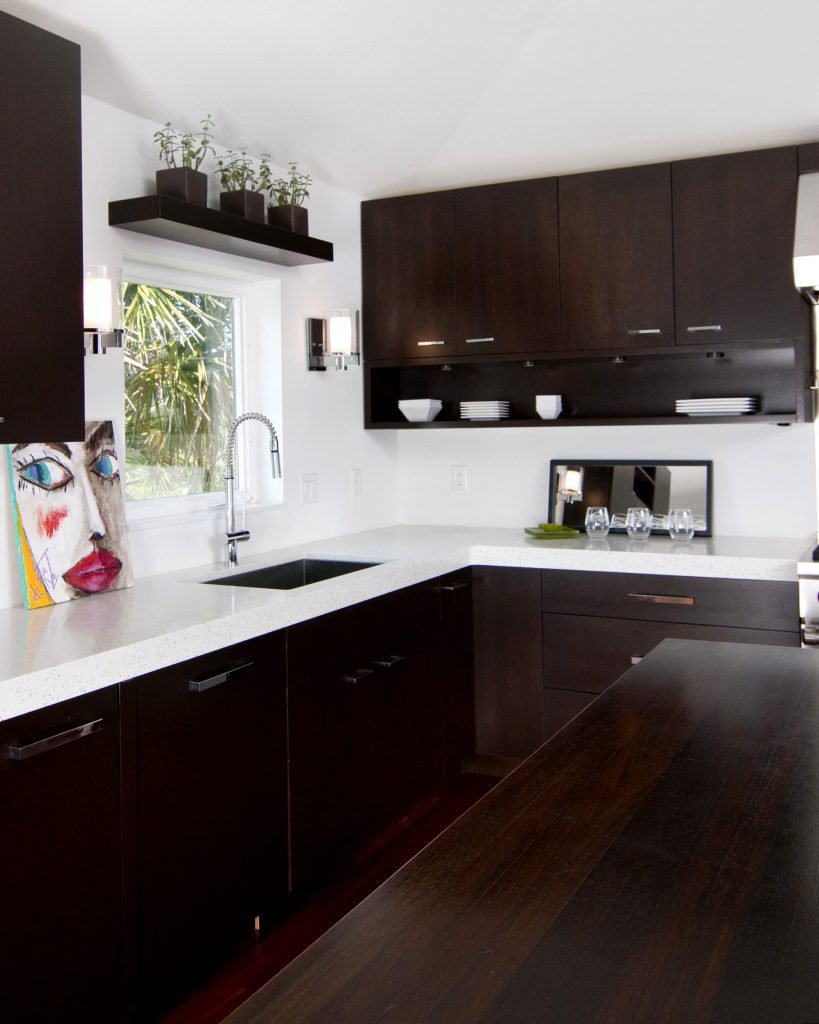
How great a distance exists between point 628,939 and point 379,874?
224 cm

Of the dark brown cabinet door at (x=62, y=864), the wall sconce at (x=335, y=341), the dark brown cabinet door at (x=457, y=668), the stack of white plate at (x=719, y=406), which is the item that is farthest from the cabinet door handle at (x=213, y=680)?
the stack of white plate at (x=719, y=406)

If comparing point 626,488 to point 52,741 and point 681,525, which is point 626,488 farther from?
point 52,741

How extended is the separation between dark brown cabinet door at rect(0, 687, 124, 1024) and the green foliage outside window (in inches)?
50.6

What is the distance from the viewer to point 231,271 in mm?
3457

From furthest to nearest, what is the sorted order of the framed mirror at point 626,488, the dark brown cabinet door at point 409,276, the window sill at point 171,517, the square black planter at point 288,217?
the dark brown cabinet door at point 409,276 → the framed mirror at point 626,488 → the square black planter at point 288,217 → the window sill at point 171,517

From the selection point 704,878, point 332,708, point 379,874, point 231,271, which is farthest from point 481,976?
point 231,271

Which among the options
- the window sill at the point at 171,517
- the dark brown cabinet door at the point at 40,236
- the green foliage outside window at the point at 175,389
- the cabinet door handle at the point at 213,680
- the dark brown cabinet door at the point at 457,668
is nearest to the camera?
the dark brown cabinet door at the point at 40,236

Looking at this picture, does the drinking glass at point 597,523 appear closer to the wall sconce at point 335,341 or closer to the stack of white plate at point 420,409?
the stack of white plate at point 420,409

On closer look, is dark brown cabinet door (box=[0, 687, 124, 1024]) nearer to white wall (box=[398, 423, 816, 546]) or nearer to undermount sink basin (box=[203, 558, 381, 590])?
undermount sink basin (box=[203, 558, 381, 590])

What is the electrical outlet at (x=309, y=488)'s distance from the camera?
12.7 feet

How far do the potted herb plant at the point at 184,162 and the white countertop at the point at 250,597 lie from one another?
3.74 ft

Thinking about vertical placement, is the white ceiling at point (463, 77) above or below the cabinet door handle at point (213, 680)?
above

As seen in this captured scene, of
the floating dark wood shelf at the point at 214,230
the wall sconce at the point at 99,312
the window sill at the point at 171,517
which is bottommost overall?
the window sill at the point at 171,517

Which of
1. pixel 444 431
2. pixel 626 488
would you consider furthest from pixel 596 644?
pixel 444 431
